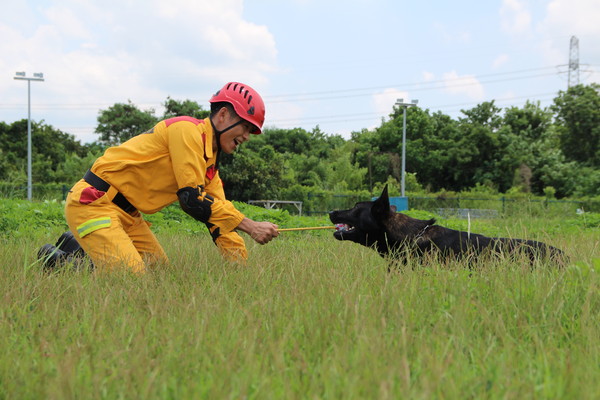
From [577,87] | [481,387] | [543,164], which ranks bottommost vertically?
[481,387]

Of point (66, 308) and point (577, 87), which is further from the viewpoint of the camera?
point (577, 87)

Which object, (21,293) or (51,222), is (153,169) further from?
(51,222)

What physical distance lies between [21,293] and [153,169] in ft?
5.15

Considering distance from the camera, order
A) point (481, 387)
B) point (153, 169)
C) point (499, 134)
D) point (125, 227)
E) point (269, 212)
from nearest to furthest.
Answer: point (481, 387), point (153, 169), point (125, 227), point (269, 212), point (499, 134)

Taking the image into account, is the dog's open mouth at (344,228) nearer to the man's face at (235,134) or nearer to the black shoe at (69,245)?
the man's face at (235,134)

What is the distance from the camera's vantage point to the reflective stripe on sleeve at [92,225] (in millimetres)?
3998

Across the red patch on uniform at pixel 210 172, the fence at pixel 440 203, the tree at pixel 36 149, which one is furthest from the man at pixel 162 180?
the tree at pixel 36 149

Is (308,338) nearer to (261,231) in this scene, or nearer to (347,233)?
(261,231)

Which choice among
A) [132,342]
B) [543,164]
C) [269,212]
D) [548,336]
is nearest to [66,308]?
[132,342]

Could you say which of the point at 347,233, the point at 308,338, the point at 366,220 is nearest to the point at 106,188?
the point at 347,233

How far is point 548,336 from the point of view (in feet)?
7.55

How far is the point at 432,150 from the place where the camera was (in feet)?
135

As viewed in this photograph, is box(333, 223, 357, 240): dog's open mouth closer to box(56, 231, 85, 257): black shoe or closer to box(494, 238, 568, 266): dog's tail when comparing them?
box(494, 238, 568, 266): dog's tail

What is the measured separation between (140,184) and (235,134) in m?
0.93
